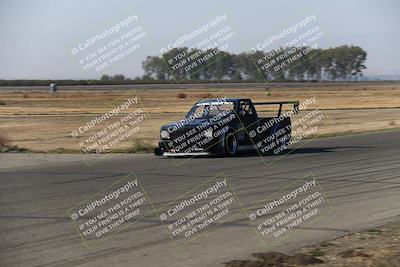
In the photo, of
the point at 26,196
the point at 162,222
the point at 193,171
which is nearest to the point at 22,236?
the point at 162,222

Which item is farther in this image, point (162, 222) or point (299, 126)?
point (299, 126)

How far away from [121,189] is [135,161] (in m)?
4.76

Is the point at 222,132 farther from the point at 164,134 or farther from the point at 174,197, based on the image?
the point at 174,197

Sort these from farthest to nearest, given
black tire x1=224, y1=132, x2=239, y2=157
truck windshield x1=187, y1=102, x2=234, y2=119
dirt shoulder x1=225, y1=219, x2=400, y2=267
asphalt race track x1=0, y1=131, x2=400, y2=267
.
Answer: truck windshield x1=187, y1=102, x2=234, y2=119, black tire x1=224, y1=132, x2=239, y2=157, asphalt race track x1=0, y1=131, x2=400, y2=267, dirt shoulder x1=225, y1=219, x2=400, y2=267

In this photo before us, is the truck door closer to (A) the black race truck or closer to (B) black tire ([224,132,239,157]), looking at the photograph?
(A) the black race truck

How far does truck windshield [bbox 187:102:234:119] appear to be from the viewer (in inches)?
634

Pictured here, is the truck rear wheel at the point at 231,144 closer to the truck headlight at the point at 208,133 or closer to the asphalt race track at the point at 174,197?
the asphalt race track at the point at 174,197

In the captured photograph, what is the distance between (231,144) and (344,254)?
9831 millimetres

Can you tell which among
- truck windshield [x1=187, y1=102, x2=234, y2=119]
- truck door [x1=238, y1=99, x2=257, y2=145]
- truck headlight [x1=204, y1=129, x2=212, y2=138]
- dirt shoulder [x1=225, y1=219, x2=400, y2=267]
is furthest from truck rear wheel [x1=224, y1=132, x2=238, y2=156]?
dirt shoulder [x1=225, y1=219, x2=400, y2=267]

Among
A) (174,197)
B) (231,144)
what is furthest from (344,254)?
(231,144)

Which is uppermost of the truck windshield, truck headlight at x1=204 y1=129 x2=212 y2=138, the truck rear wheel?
the truck windshield

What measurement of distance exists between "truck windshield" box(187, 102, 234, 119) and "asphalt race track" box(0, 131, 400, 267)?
1.31 m

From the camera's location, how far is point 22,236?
6.71m

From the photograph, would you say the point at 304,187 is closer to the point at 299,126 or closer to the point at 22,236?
the point at 22,236
